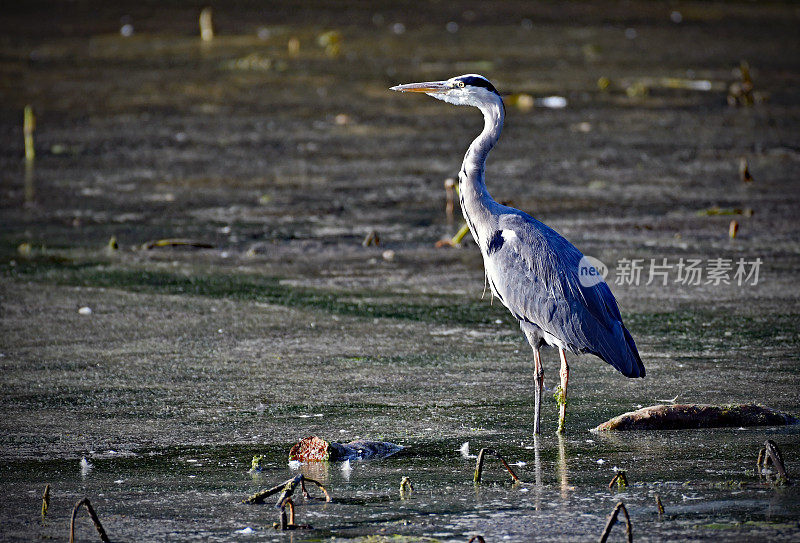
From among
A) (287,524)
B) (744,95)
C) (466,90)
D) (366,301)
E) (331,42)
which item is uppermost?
(331,42)

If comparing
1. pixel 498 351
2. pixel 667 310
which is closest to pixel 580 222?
pixel 667 310

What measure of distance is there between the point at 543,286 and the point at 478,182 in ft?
2.42

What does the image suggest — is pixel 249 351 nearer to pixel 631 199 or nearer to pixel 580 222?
pixel 580 222

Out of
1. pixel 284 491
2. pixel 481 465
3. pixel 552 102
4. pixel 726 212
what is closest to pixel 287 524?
pixel 284 491

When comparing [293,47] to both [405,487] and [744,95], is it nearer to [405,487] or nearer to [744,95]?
[744,95]

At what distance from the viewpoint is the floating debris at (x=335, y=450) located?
6215 mm

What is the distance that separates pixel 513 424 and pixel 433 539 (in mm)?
1759

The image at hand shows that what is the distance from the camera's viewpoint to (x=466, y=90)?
24.4ft

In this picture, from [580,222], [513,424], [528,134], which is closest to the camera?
[513,424]

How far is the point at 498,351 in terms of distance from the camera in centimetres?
834

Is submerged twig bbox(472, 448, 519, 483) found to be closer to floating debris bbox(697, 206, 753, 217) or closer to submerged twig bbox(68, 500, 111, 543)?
submerged twig bbox(68, 500, 111, 543)

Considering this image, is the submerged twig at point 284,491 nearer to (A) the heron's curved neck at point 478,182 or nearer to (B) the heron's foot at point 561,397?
(B) the heron's foot at point 561,397

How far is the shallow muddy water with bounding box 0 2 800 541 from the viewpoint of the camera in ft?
18.9

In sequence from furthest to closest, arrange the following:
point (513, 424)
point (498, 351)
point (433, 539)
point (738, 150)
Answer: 1. point (738, 150)
2. point (498, 351)
3. point (513, 424)
4. point (433, 539)
